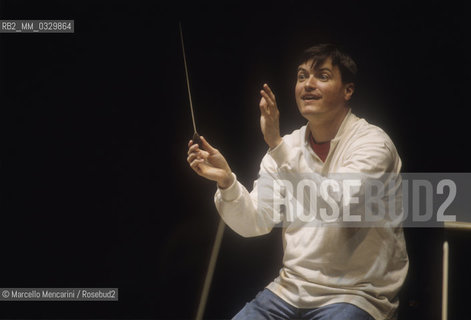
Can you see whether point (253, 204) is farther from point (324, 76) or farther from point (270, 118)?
point (324, 76)

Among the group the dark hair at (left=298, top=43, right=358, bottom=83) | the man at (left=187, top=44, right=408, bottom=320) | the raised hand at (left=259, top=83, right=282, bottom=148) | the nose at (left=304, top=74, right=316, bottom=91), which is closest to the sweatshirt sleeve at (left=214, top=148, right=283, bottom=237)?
the man at (left=187, top=44, right=408, bottom=320)

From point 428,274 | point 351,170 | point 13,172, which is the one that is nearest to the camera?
point 351,170

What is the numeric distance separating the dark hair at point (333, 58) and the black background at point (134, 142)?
28 centimetres

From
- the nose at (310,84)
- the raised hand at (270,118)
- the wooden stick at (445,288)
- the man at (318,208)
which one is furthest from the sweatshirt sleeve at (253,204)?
the wooden stick at (445,288)

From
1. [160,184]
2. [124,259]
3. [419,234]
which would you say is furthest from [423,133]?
[124,259]

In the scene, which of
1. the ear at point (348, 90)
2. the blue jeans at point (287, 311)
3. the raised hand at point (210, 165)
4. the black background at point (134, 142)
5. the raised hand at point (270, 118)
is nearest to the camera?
the blue jeans at point (287, 311)

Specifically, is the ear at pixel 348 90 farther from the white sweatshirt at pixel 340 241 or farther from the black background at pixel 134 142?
the black background at pixel 134 142

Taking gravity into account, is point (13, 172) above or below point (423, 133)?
below

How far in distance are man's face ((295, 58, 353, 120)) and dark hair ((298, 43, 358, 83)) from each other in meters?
0.01

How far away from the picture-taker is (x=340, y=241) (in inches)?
74.8

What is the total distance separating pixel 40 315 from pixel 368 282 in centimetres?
153

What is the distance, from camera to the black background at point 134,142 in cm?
238

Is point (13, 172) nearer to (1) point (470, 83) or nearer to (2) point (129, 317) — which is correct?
(2) point (129, 317)

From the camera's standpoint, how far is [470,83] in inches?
86.9
